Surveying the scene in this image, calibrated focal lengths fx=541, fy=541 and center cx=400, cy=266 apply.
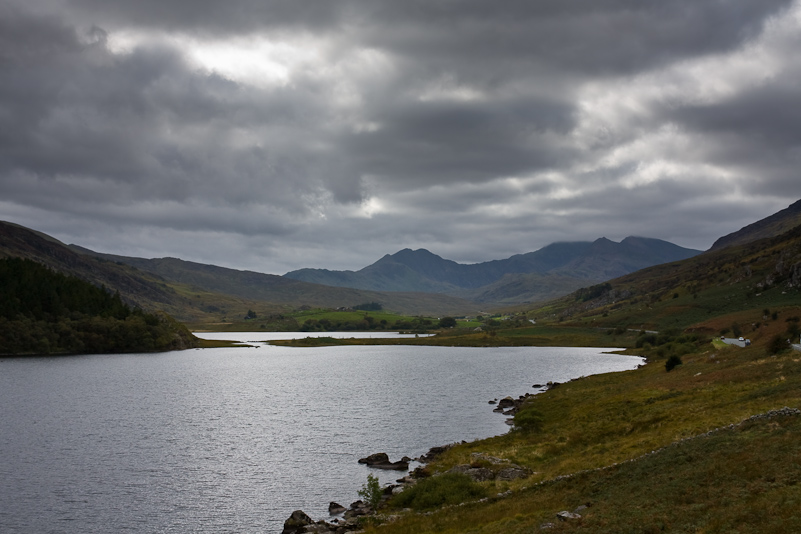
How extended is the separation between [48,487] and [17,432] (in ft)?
107

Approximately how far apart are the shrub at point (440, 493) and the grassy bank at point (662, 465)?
5.05ft

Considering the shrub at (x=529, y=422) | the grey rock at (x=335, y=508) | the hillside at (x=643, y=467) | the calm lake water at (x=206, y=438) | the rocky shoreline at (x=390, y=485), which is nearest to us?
the hillside at (x=643, y=467)

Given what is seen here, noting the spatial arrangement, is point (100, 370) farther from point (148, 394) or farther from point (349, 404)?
point (349, 404)

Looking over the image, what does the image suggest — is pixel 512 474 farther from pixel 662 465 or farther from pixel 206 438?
pixel 206 438

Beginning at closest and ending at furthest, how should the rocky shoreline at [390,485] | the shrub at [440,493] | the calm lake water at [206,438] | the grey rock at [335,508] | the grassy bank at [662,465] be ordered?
1. the grassy bank at [662,465]
2. the rocky shoreline at [390,485]
3. the shrub at [440,493]
4. the grey rock at [335,508]
5. the calm lake water at [206,438]

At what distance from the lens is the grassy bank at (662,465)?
26500 mm

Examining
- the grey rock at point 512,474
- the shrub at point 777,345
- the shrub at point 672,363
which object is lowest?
the grey rock at point 512,474

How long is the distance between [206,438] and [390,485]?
3857 centimetres

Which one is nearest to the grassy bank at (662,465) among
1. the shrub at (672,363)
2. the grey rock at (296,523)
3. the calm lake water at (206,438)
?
the grey rock at (296,523)

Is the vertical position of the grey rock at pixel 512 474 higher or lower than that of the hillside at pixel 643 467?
lower

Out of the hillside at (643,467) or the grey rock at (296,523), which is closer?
the hillside at (643,467)

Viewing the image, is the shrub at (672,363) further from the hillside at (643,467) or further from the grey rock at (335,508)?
the grey rock at (335,508)

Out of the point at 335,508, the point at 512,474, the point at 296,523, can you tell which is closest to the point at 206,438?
the point at 335,508

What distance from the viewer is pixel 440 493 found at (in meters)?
46.2
